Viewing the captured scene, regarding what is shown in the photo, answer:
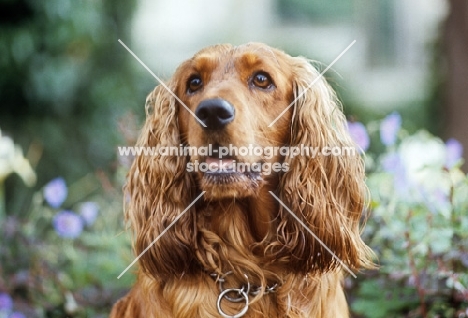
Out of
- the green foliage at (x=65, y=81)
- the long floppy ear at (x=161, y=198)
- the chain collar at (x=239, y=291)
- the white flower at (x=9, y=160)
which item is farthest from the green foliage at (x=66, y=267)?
the green foliage at (x=65, y=81)

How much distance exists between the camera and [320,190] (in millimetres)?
3188

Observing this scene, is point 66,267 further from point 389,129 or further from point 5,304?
point 389,129

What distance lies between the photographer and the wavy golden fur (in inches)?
119

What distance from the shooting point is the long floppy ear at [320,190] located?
3.09 meters

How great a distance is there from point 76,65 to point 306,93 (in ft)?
14.8

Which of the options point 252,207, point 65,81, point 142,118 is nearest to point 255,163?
point 252,207

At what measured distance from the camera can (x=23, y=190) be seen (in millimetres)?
7379

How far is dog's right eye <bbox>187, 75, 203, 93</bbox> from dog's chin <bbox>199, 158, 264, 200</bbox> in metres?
0.38

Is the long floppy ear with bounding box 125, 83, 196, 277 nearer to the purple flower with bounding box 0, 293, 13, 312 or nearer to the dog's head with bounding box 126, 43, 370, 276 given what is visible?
the dog's head with bounding box 126, 43, 370, 276

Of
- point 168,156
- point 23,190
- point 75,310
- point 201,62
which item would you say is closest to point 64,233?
point 75,310

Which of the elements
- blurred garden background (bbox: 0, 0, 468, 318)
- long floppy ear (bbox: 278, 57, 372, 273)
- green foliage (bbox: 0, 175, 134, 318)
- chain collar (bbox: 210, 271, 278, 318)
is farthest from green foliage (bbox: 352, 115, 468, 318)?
green foliage (bbox: 0, 175, 134, 318)

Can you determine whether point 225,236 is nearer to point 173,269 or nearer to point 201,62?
point 173,269

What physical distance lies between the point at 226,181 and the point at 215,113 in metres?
0.29

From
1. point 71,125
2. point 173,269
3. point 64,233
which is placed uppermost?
point 173,269
